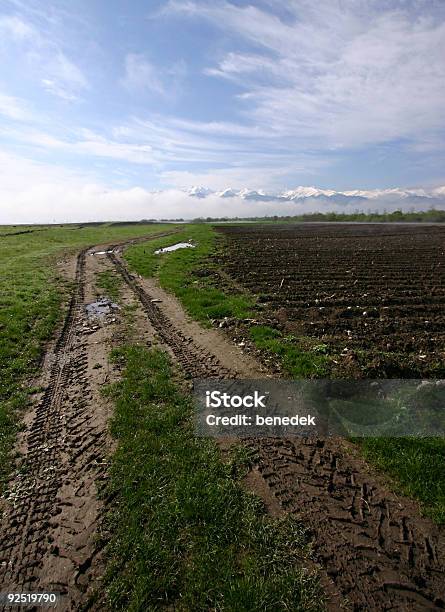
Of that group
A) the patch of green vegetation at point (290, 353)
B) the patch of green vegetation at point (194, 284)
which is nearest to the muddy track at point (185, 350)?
the patch of green vegetation at point (194, 284)

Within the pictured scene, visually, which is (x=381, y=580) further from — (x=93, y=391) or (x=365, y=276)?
(x=365, y=276)

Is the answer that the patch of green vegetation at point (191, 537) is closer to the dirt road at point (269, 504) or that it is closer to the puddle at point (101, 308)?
the dirt road at point (269, 504)

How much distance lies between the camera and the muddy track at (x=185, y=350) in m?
9.20

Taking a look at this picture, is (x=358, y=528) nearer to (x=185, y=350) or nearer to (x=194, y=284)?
(x=185, y=350)

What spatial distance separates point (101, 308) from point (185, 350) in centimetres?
644

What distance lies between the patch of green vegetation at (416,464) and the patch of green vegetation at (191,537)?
198cm

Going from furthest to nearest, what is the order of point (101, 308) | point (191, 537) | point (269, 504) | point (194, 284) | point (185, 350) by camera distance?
point (194, 284)
point (101, 308)
point (185, 350)
point (269, 504)
point (191, 537)

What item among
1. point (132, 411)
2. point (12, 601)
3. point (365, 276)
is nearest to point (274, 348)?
point (132, 411)

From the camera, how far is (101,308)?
15.3 metres

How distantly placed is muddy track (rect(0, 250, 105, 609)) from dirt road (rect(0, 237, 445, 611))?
0.01 m

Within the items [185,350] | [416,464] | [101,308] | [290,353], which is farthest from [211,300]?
[416,464]

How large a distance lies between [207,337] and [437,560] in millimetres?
8201

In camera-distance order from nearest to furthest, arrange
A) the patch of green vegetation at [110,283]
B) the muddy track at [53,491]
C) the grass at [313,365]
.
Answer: the muddy track at [53,491] → the grass at [313,365] → the patch of green vegetation at [110,283]

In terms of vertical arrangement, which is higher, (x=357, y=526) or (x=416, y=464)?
(x=416, y=464)
